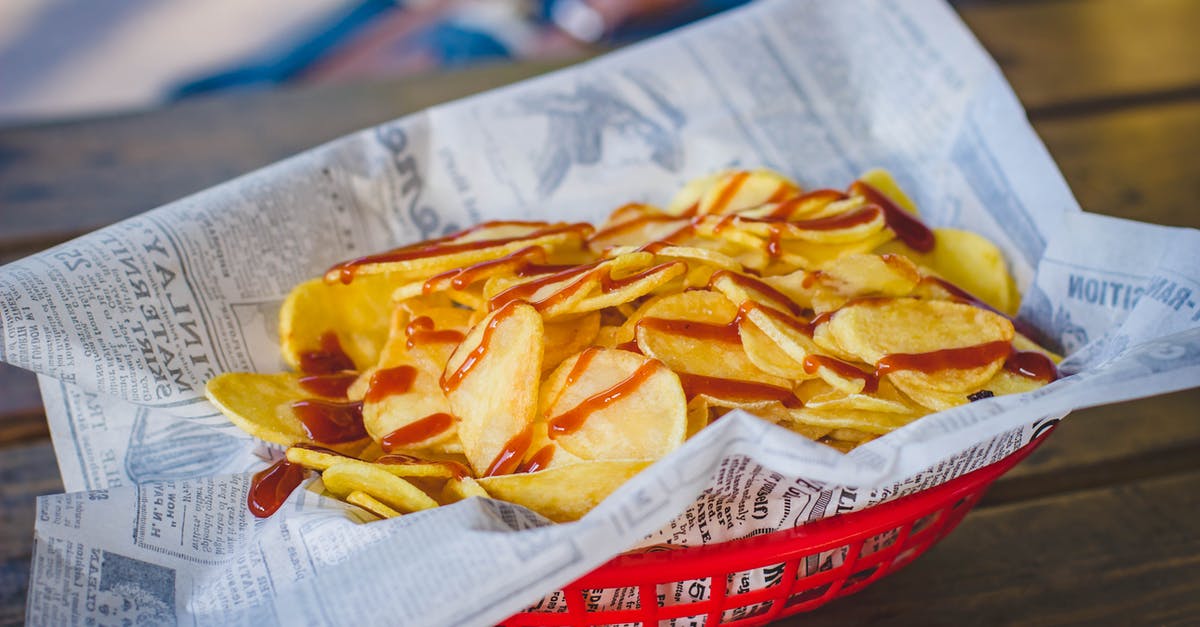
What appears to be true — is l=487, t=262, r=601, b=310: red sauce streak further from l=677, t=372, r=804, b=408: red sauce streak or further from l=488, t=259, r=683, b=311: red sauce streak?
l=677, t=372, r=804, b=408: red sauce streak

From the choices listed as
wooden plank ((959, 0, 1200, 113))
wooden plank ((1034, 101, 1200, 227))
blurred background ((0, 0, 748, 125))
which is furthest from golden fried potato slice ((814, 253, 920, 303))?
blurred background ((0, 0, 748, 125))

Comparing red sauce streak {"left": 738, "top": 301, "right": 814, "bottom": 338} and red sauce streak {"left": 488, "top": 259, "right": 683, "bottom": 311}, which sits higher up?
red sauce streak {"left": 488, "top": 259, "right": 683, "bottom": 311}

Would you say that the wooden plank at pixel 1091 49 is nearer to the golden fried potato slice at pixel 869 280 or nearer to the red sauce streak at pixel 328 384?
the golden fried potato slice at pixel 869 280

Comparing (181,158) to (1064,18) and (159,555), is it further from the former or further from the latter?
(1064,18)

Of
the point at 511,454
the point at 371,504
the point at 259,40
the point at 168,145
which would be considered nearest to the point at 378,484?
the point at 371,504

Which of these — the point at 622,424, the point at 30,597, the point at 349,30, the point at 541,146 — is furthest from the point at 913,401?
the point at 349,30

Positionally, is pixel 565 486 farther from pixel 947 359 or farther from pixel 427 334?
pixel 947 359
